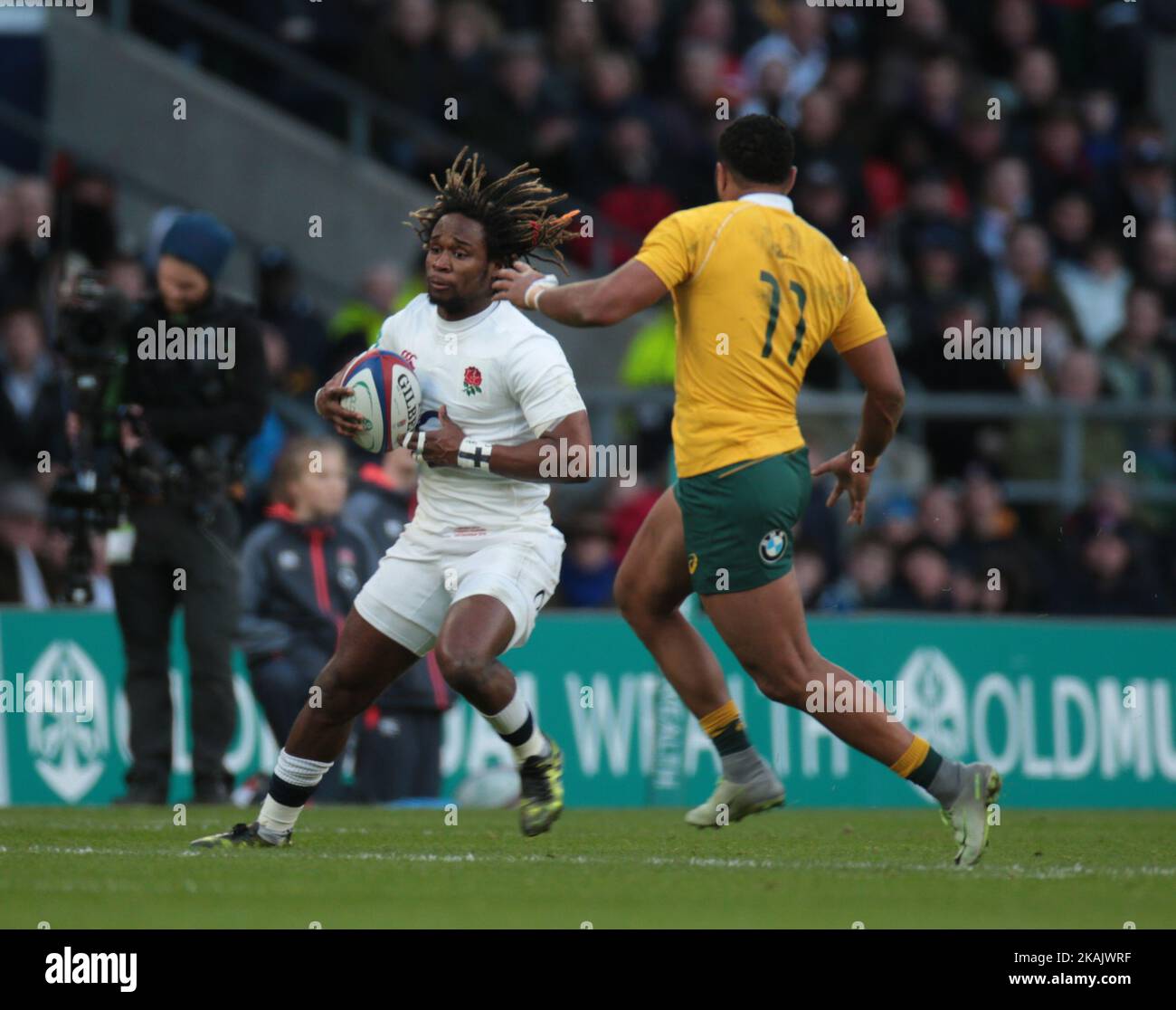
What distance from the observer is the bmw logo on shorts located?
8055mm

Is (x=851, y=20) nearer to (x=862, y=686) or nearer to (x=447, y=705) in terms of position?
(x=447, y=705)

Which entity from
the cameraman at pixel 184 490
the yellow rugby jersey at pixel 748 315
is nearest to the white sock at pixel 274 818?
the yellow rugby jersey at pixel 748 315

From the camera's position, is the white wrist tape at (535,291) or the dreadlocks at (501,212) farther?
the dreadlocks at (501,212)

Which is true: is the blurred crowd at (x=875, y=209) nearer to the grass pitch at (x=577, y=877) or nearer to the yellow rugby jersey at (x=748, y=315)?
the grass pitch at (x=577, y=877)

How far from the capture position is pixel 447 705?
1241 centimetres

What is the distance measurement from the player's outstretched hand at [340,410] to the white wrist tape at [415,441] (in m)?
0.19

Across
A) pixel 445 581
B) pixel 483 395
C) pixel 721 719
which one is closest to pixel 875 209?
pixel 721 719

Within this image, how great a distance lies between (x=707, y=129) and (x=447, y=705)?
7.60 m

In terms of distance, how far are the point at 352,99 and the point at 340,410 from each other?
10223mm

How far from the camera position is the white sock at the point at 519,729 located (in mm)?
8211

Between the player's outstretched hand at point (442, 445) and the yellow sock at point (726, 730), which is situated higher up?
the player's outstretched hand at point (442, 445)

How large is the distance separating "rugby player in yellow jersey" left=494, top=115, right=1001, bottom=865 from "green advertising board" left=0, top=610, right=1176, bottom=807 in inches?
192

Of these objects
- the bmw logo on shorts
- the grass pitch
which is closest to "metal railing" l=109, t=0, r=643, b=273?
the grass pitch

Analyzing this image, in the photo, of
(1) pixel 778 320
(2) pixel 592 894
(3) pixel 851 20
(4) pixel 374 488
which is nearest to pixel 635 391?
(4) pixel 374 488
